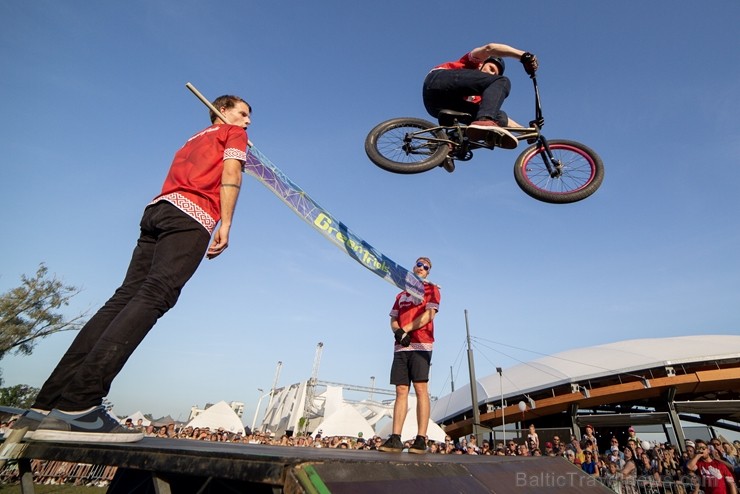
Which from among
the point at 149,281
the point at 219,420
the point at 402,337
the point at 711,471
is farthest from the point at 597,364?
the point at 149,281

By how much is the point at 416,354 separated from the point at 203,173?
8.97ft

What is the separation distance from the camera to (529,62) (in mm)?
4648

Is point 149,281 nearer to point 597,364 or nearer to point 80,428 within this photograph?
point 80,428

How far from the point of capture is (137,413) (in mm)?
33406

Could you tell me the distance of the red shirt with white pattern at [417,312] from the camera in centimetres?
409

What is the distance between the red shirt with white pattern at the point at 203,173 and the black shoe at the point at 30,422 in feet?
4.11

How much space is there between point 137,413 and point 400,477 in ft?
132

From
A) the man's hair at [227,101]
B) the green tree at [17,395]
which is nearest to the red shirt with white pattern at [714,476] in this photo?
the man's hair at [227,101]

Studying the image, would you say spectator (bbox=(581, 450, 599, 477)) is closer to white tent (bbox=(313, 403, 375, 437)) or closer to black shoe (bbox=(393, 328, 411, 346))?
black shoe (bbox=(393, 328, 411, 346))

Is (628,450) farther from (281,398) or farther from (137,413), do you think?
(137,413)

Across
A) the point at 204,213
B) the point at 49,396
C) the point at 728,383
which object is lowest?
the point at 49,396

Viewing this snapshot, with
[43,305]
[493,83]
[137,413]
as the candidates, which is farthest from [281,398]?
[493,83]

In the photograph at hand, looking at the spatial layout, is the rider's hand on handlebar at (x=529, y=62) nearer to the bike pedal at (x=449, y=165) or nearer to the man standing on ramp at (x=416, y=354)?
the bike pedal at (x=449, y=165)

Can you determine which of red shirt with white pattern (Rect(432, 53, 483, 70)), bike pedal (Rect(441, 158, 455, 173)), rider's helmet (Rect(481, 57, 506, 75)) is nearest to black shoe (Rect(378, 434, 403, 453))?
bike pedal (Rect(441, 158, 455, 173))
